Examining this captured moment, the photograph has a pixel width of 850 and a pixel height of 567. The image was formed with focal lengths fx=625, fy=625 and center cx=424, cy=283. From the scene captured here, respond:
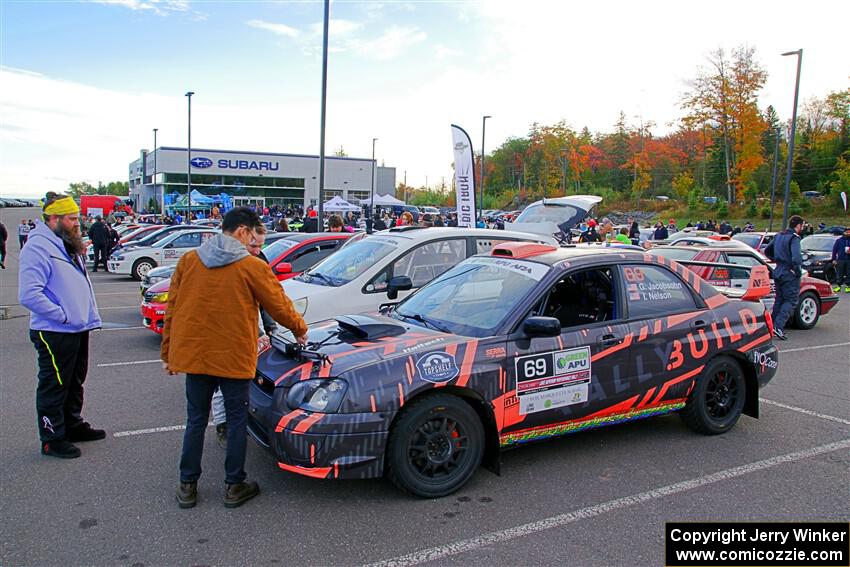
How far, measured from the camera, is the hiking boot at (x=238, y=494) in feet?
12.6

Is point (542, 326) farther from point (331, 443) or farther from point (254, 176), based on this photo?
point (254, 176)

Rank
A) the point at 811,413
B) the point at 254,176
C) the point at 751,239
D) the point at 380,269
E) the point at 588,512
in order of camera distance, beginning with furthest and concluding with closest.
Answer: the point at 254,176, the point at 751,239, the point at 380,269, the point at 811,413, the point at 588,512

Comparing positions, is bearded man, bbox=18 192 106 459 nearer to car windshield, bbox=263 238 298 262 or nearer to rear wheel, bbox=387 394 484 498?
rear wheel, bbox=387 394 484 498

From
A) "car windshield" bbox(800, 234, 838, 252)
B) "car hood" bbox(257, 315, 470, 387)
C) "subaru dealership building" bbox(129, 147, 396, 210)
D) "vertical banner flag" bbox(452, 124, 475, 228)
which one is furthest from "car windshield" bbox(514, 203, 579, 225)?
"subaru dealership building" bbox(129, 147, 396, 210)

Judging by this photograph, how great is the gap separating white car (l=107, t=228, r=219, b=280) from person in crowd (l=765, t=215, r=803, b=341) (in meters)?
14.1

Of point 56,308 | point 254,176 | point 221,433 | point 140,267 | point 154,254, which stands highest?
point 254,176

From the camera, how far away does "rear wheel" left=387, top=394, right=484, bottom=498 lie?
3801 millimetres

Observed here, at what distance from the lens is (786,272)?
9852mm

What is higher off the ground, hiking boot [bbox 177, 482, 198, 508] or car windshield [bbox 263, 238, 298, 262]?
car windshield [bbox 263, 238, 298, 262]

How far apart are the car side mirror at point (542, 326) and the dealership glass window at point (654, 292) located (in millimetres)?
1001

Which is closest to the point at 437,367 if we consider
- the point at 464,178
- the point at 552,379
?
the point at 552,379

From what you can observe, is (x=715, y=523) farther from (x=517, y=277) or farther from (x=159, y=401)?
(x=159, y=401)

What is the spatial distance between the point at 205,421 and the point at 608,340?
9.29 ft

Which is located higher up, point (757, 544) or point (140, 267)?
point (140, 267)
